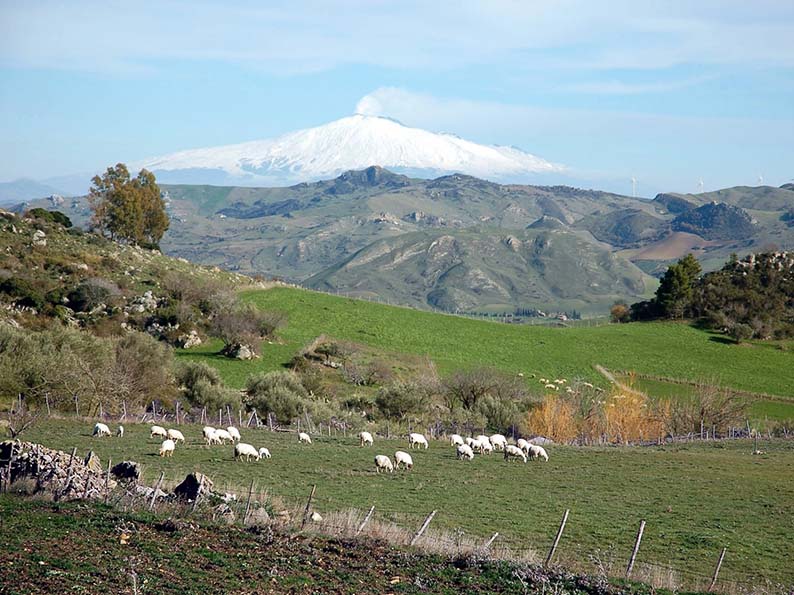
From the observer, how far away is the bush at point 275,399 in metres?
45.6

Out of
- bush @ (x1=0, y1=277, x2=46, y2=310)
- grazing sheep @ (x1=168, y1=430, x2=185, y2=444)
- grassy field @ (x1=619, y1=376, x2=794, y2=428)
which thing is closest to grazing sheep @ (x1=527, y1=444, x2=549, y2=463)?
grazing sheep @ (x1=168, y1=430, x2=185, y2=444)

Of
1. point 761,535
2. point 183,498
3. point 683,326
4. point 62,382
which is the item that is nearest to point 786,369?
point 683,326

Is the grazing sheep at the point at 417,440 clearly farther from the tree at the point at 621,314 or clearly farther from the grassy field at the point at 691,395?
the tree at the point at 621,314

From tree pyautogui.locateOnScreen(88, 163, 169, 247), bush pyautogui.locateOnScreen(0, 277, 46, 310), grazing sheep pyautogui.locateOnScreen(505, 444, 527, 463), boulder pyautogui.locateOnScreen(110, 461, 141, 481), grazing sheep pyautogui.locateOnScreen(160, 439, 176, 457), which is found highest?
tree pyautogui.locateOnScreen(88, 163, 169, 247)

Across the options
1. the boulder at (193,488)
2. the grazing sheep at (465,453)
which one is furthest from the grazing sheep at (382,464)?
the boulder at (193,488)

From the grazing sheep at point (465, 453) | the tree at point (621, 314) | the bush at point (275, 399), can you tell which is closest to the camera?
the grazing sheep at point (465, 453)

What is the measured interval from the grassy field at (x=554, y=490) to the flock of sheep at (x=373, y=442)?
501 mm

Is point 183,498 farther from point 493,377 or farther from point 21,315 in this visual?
point 21,315

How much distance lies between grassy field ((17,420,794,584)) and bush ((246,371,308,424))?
885 cm

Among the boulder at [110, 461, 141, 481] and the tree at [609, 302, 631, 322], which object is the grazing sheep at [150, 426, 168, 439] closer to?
the boulder at [110, 461, 141, 481]

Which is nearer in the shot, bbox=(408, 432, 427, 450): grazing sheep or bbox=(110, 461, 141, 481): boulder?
bbox=(110, 461, 141, 481): boulder

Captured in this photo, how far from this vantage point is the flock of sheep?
28000mm

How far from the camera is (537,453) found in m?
33.2

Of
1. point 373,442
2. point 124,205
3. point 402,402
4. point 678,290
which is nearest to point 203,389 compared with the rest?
point 402,402
